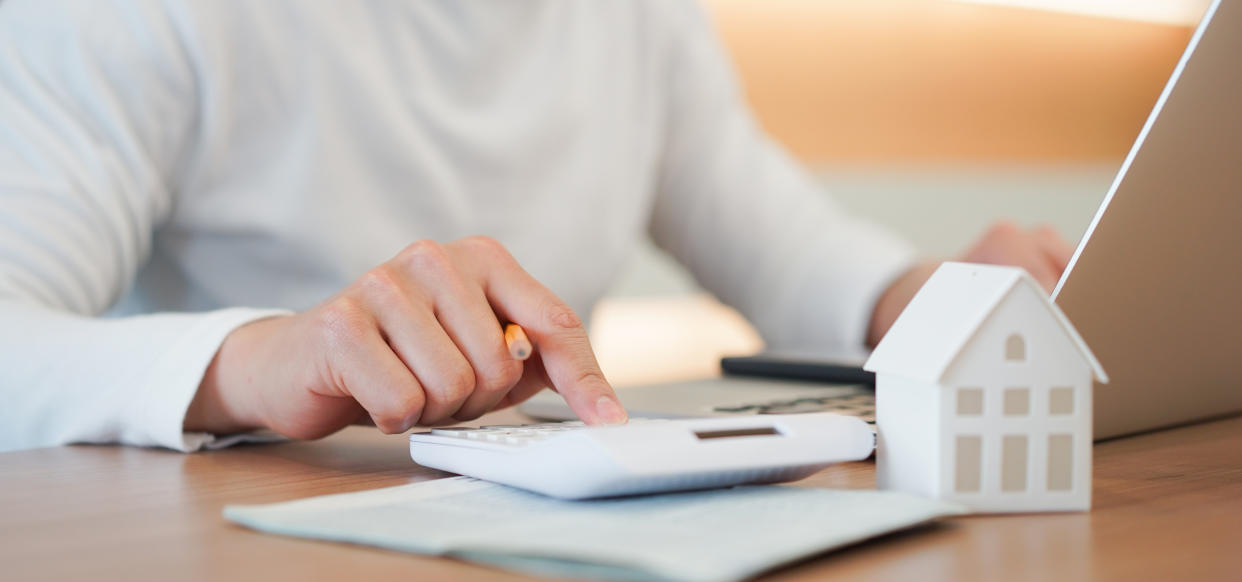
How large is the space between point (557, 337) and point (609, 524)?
18 centimetres

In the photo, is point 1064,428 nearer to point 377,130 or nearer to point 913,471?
point 913,471

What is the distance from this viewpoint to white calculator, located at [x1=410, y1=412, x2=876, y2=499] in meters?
0.37

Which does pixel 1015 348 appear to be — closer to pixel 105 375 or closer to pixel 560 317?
pixel 560 317

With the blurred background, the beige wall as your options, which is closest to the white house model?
the blurred background

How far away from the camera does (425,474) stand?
0.48 metres

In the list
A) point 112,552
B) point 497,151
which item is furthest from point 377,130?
point 112,552

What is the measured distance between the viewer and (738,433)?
388 millimetres

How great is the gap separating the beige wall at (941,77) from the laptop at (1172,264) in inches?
96.9

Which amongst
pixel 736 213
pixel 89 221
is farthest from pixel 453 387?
pixel 736 213

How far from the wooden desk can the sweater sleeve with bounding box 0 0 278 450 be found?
6 cm

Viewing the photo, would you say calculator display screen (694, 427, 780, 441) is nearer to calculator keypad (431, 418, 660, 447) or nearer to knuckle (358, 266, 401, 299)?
calculator keypad (431, 418, 660, 447)

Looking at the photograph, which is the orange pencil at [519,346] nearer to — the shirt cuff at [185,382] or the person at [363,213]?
the person at [363,213]

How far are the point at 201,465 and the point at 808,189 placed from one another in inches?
39.4

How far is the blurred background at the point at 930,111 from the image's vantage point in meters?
3.02
